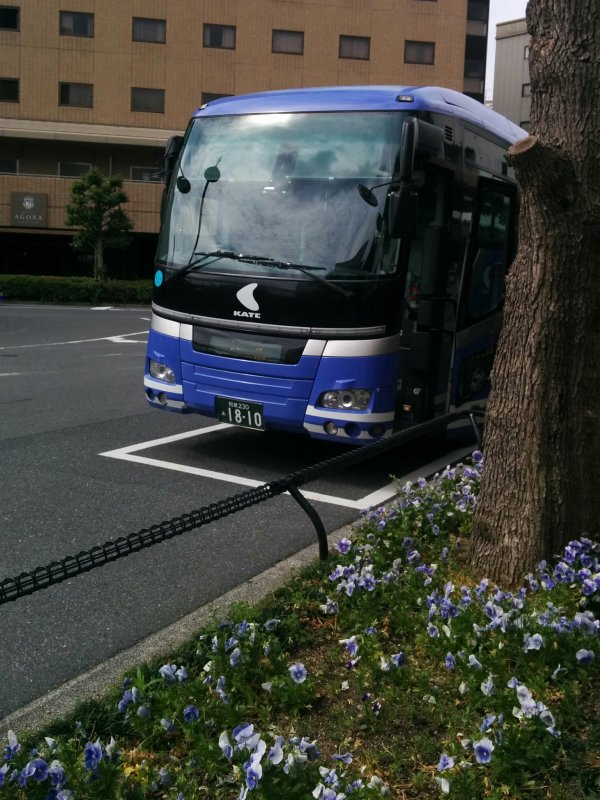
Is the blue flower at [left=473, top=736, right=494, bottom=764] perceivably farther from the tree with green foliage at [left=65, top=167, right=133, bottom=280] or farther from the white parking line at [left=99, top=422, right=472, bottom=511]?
the tree with green foliage at [left=65, top=167, right=133, bottom=280]

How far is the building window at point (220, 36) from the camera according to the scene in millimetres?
42688

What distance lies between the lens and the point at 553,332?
13.3ft

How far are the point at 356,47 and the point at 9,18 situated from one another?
16.0 meters

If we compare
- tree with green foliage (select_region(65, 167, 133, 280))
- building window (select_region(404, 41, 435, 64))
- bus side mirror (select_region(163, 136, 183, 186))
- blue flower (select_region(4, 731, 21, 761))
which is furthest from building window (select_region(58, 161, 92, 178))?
blue flower (select_region(4, 731, 21, 761))

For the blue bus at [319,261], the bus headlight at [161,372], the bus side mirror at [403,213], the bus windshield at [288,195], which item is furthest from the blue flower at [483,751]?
the bus headlight at [161,372]

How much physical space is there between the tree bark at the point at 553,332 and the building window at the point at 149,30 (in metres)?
42.0

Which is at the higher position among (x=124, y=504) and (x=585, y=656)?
(x=585, y=656)

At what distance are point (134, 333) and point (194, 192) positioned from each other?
14.3m

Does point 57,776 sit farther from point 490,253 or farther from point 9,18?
point 9,18

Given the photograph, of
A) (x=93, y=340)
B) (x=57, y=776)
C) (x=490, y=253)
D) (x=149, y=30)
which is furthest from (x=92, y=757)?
(x=149, y=30)

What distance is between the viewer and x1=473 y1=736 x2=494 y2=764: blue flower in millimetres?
2572

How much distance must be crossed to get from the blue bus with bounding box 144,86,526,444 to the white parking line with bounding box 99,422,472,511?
0.46m

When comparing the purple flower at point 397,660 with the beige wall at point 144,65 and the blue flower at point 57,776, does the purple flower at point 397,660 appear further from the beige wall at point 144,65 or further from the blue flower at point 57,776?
the beige wall at point 144,65

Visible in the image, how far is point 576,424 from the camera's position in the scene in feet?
13.5
